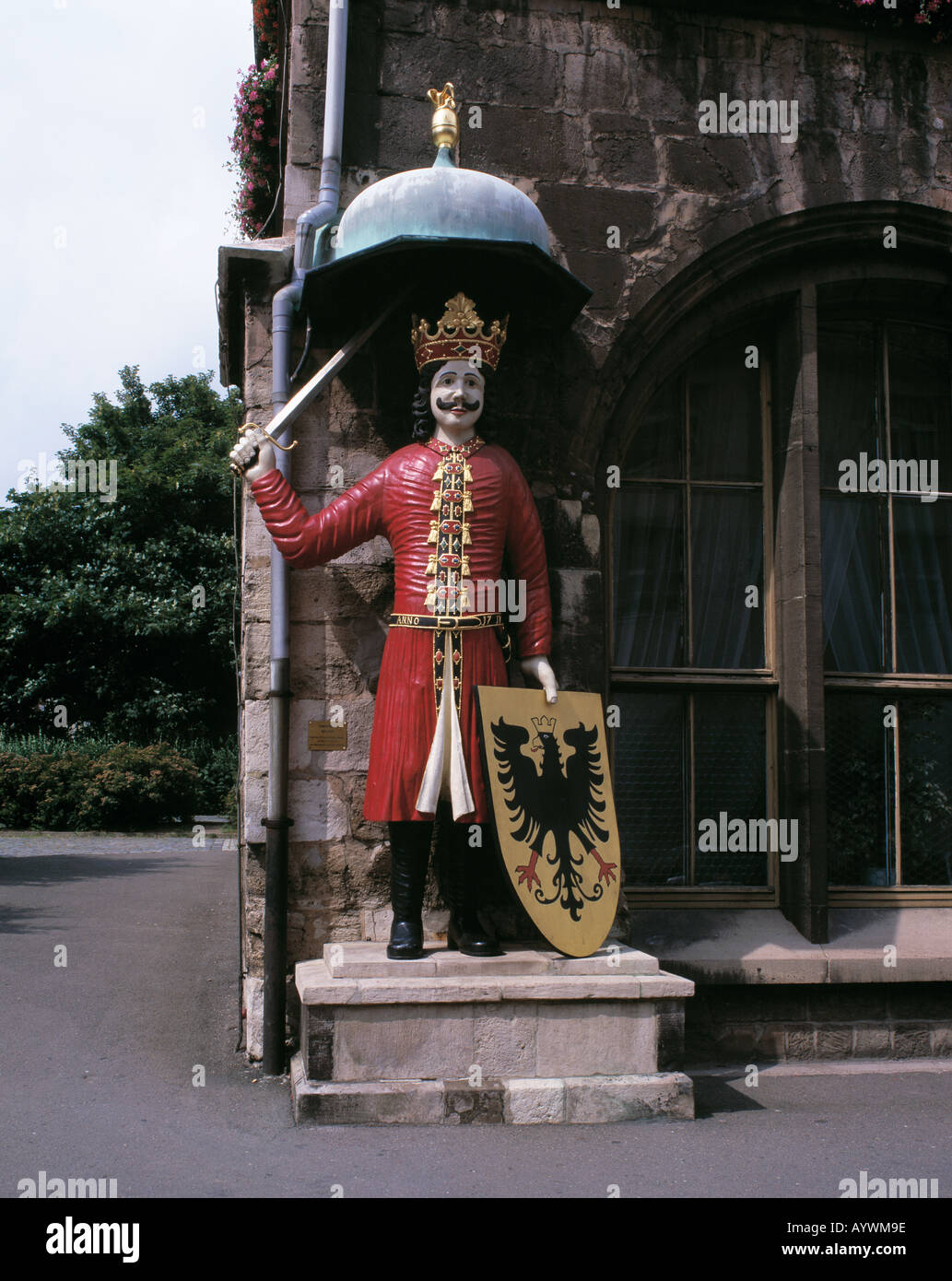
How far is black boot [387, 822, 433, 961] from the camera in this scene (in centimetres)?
475

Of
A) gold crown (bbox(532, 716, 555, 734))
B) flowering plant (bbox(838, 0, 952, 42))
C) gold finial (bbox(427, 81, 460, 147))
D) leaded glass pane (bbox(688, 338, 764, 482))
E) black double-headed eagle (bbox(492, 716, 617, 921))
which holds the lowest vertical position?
black double-headed eagle (bbox(492, 716, 617, 921))

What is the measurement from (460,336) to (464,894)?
226 cm

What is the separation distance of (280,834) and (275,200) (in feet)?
13.7

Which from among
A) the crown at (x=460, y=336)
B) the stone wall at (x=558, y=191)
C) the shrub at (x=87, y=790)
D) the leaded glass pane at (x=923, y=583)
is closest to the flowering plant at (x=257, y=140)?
the stone wall at (x=558, y=191)

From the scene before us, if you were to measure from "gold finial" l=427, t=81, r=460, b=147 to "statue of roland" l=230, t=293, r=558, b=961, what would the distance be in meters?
0.77

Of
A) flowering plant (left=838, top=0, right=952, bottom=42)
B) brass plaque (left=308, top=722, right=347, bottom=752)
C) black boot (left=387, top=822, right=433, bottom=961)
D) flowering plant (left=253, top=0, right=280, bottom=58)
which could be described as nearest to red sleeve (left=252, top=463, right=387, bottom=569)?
brass plaque (left=308, top=722, right=347, bottom=752)

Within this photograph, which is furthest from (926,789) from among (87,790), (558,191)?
(87,790)

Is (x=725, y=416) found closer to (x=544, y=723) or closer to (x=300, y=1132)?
(x=544, y=723)

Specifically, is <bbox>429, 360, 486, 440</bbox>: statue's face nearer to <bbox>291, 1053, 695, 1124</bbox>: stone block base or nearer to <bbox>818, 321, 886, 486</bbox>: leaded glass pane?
<bbox>818, 321, 886, 486</bbox>: leaded glass pane

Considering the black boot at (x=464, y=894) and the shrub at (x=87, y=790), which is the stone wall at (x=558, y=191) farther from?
the shrub at (x=87, y=790)

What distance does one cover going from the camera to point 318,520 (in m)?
4.95

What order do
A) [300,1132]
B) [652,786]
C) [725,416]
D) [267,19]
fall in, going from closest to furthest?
[300,1132] < [652,786] < [725,416] < [267,19]

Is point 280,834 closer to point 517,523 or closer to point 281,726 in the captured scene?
point 281,726

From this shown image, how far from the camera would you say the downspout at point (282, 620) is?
505 cm
